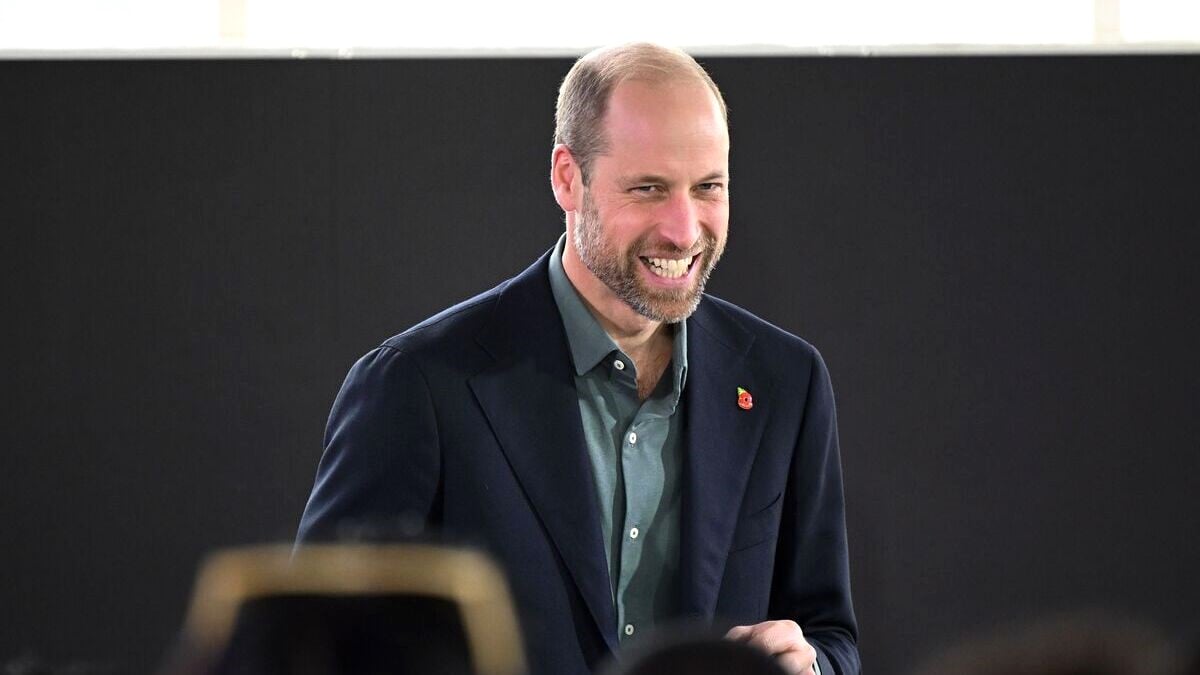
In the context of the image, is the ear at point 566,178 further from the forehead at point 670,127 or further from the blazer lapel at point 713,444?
the blazer lapel at point 713,444

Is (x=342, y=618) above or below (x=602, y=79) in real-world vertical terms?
below

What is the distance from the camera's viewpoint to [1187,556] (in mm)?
3553

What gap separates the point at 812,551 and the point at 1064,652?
1452 millimetres

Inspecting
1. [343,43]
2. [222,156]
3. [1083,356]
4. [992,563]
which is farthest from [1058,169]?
[222,156]

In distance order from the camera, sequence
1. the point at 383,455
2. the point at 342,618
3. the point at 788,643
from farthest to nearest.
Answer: the point at 383,455
the point at 788,643
the point at 342,618

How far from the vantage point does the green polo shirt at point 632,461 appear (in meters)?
2.09

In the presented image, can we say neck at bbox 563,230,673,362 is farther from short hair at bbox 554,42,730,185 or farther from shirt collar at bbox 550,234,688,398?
short hair at bbox 554,42,730,185

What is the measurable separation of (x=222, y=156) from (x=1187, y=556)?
7.45 feet

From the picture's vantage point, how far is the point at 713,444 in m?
2.13

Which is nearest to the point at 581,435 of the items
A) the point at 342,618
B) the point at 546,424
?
the point at 546,424

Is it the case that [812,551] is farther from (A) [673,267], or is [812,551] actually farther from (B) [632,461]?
(A) [673,267]

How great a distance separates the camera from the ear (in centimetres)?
Result: 221

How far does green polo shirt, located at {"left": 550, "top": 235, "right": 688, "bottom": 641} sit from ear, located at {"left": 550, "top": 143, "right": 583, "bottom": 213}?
13cm

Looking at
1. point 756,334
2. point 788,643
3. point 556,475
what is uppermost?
Result: point 756,334
